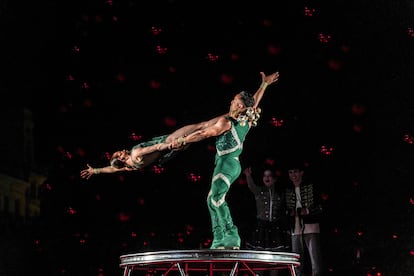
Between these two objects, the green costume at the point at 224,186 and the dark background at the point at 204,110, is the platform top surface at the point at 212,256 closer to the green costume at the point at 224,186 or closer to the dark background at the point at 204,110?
the green costume at the point at 224,186

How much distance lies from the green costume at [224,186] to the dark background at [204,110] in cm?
311

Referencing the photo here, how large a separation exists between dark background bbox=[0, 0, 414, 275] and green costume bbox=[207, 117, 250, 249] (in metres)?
3.11

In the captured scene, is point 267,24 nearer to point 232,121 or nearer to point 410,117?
point 410,117

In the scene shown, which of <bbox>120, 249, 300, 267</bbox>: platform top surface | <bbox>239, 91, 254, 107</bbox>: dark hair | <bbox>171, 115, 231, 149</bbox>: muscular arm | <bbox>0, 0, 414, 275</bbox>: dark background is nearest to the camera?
<bbox>120, 249, 300, 267</bbox>: platform top surface

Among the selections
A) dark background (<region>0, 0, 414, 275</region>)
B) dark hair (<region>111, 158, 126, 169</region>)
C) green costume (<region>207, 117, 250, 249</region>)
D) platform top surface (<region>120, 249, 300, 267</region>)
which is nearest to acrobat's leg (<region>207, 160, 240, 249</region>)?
green costume (<region>207, 117, 250, 249</region>)

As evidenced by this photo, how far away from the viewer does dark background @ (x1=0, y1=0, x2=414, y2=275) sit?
675 cm

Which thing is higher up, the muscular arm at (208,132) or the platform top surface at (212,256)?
the muscular arm at (208,132)

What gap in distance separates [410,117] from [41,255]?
4.62 metres

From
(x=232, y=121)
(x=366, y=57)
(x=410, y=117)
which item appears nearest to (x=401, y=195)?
(x=410, y=117)

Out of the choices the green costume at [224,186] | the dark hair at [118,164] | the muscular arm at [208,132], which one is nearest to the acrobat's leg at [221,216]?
the green costume at [224,186]

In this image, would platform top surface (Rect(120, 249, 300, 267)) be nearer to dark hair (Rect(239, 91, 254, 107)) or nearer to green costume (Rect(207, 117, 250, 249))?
green costume (Rect(207, 117, 250, 249))

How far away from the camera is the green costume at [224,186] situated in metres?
3.58

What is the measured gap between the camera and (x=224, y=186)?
Answer: 362cm

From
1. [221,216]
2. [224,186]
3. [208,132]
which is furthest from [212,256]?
[208,132]
